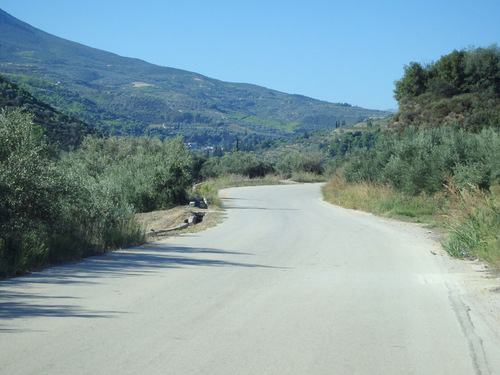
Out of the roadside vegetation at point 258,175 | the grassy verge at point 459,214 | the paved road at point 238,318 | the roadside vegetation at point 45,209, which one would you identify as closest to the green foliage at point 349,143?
the roadside vegetation at point 258,175

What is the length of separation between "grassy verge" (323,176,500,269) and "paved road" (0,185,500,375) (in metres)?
1.03

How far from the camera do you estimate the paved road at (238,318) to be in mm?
5320

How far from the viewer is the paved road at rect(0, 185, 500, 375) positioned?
17.5 ft

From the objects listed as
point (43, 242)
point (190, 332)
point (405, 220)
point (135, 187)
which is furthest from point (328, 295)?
point (135, 187)

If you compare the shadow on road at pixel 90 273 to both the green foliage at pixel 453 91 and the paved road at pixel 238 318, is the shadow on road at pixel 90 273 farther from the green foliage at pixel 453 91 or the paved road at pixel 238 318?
the green foliage at pixel 453 91

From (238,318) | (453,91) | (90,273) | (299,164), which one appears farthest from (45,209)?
(299,164)

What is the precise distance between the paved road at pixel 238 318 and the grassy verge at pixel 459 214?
3.37 feet

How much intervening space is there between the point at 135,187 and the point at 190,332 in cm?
2285

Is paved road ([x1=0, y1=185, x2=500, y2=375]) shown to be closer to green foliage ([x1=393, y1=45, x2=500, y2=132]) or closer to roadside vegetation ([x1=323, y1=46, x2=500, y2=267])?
roadside vegetation ([x1=323, y1=46, x2=500, y2=267])

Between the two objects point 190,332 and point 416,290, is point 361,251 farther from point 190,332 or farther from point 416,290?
point 190,332

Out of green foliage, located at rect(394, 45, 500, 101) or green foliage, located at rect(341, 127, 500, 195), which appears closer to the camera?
green foliage, located at rect(341, 127, 500, 195)

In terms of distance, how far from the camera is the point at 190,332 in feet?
20.5

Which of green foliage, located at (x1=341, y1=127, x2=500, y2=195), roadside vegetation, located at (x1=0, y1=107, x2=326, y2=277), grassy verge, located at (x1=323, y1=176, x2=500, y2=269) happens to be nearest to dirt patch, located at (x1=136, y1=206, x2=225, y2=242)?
roadside vegetation, located at (x1=0, y1=107, x2=326, y2=277)

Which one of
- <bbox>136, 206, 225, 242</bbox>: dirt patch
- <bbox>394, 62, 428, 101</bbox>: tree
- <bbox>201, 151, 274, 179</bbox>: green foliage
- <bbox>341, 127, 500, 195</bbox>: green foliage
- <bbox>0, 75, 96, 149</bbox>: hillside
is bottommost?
<bbox>136, 206, 225, 242</bbox>: dirt patch
